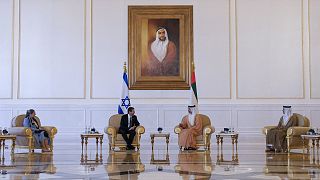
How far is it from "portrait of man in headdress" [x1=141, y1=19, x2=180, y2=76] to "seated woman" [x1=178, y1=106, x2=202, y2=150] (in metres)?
2.38

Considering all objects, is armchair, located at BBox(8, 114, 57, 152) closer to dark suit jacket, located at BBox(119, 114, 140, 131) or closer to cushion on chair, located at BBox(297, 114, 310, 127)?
dark suit jacket, located at BBox(119, 114, 140, 131)

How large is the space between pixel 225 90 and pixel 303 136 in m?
3.83

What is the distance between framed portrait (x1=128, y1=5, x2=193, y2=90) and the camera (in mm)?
12758

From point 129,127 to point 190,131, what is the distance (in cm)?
134

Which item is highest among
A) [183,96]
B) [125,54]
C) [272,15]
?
[272,15]

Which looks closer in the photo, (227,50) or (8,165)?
(8,165)

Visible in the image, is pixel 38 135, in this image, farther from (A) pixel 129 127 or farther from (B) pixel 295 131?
(B) pixel 295 131

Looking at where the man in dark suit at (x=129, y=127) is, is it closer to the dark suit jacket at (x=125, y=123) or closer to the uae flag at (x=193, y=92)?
the dark suit jacket at (x=125, y=123)

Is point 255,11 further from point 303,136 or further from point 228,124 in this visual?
point 303,136

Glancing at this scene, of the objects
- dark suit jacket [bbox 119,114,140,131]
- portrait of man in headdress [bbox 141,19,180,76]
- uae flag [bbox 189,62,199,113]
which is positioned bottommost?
dark suit jacket [bbox 119,114,140,131]

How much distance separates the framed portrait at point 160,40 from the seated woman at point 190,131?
2316 millimetres

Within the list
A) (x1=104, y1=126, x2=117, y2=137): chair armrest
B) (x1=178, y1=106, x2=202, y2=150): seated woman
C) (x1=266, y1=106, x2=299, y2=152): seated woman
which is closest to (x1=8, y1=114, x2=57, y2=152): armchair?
(x1=104, y1=126, x2=117, y2=137): chair armrest

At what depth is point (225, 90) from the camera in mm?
12781

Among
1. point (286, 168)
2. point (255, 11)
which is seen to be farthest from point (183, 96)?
point (286, 168)
